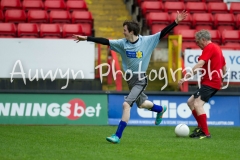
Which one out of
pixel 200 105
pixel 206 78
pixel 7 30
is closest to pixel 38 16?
pixel 7 30

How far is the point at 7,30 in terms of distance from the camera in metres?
16.8

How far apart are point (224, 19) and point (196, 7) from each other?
1.15 m

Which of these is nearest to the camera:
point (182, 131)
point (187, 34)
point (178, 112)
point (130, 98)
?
point (130, 98)

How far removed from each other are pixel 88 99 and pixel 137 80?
395 cm

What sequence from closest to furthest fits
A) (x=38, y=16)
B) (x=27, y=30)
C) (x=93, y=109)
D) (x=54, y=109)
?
(x=54, y=109) < (x=93, y=109) < (x=27, y=30) < (x=38, y=16)

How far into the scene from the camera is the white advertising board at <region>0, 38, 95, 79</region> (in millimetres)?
15500

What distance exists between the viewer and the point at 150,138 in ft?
37.0

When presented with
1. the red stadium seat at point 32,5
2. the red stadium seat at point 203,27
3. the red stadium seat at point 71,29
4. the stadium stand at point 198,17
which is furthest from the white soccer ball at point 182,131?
the red stadium seat at point 32,5

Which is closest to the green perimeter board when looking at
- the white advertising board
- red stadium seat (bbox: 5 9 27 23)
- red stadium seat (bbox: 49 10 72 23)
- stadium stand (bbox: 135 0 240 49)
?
the white advertising board

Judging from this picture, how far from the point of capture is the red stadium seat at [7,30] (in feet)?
54.7

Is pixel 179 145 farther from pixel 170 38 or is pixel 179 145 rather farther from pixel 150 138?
pixel 170 38

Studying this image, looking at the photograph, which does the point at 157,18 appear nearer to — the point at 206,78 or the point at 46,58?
the point at 46,58

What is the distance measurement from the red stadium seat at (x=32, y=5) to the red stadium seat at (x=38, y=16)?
659 mm

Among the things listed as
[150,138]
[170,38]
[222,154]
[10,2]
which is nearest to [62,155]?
[222,154]
